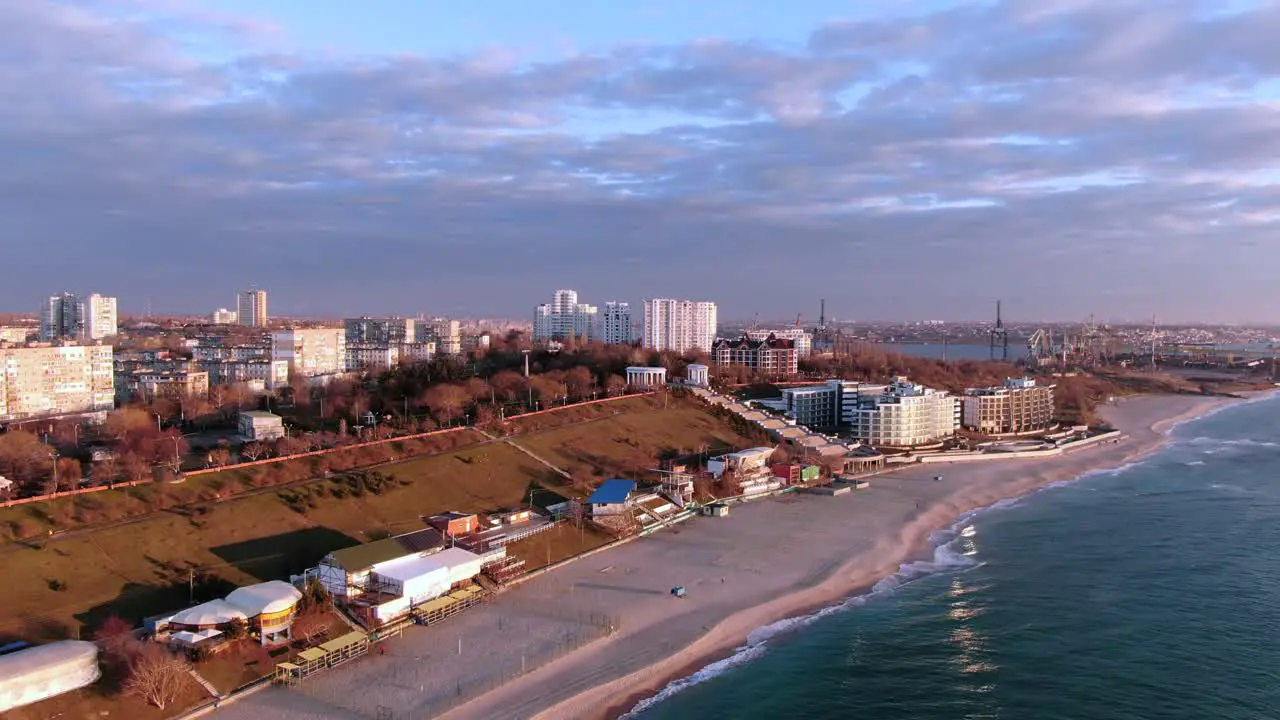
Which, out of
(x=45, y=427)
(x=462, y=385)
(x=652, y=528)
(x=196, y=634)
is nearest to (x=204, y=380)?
(x=45, y=427)

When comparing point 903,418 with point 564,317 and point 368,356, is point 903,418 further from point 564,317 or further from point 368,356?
point 564,317

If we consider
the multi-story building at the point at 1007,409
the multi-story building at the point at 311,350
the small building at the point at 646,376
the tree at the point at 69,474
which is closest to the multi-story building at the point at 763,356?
the multi-story building at the point at 1007,409

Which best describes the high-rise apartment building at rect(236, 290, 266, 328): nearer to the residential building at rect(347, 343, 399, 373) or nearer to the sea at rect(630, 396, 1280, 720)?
the residential building at rect(347, 343, 399, 373)

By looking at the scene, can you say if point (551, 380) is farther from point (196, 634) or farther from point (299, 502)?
point (196, 634)

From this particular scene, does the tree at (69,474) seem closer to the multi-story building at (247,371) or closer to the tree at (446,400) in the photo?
the tree at (446,400)

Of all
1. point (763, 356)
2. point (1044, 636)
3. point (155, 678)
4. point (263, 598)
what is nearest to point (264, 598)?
point (263, 598)

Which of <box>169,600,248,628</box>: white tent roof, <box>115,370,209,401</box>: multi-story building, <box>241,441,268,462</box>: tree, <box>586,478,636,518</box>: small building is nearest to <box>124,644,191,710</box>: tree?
<box>169,600,248,628</box>: white tent roof
